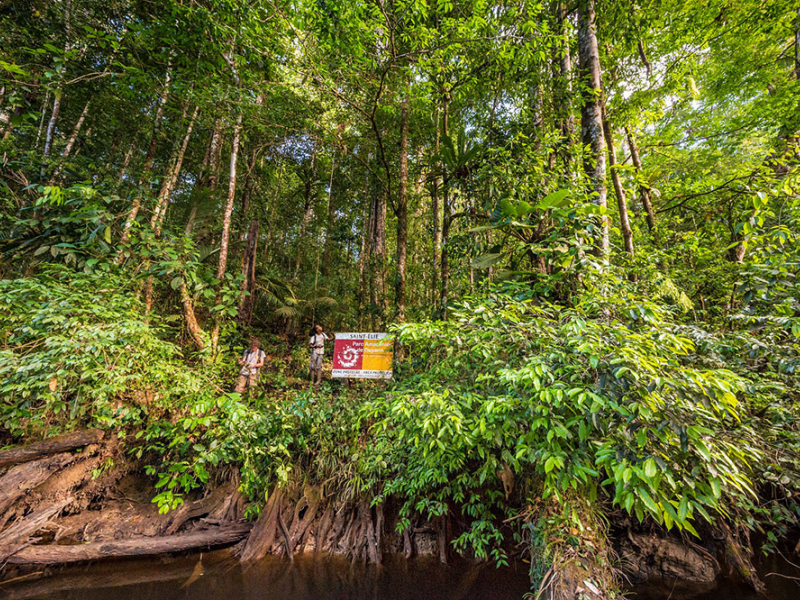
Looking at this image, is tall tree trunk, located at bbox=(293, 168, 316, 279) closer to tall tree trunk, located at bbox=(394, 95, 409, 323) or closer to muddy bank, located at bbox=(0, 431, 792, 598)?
tall tree trunk, located at bbox=(394, 95, 409, 323)

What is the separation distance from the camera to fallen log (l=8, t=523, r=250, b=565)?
362 centimetres

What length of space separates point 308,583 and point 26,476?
A: 3.72 metres

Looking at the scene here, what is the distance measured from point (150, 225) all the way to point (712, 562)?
9191mm

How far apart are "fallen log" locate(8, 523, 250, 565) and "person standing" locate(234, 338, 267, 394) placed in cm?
204

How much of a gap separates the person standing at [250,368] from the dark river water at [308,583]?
241 cm

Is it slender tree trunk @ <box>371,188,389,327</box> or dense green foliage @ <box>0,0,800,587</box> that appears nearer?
dense green foliage @ <box>0,0,800,587</box>

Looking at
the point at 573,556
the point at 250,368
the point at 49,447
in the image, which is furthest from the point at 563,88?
the point at 49,447

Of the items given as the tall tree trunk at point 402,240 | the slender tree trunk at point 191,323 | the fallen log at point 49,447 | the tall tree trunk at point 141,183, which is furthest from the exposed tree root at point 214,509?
the tall tree trunk at point 141,183

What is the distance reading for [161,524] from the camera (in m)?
4.29

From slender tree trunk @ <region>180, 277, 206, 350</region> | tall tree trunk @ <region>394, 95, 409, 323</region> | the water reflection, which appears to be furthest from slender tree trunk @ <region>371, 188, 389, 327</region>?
the water reflection

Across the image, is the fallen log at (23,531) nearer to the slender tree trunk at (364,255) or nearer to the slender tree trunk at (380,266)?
the slender tree trunk at (380,266)

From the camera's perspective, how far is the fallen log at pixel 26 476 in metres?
3.75

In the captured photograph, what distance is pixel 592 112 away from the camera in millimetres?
3934

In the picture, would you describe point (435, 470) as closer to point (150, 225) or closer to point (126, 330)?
point (126, 330)
